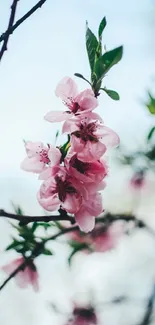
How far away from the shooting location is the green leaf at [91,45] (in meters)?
0.84

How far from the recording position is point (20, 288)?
1.55 m

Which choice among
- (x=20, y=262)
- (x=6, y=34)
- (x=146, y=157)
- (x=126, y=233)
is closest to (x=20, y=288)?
(x=20, y=262)

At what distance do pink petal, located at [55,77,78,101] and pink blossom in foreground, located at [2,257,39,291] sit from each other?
77 cm

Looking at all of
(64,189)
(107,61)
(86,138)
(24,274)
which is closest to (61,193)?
(64,189)

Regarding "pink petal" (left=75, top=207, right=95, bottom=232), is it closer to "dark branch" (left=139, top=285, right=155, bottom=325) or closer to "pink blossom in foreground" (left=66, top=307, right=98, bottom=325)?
"dark branch" (left=139, top=285, right=155, bottom=325)

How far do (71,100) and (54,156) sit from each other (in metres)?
0.11

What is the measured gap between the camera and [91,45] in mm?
→ 853

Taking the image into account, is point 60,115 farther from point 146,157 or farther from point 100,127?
point 146,157

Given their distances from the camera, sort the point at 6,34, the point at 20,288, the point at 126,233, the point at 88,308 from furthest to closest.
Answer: the point at 88,308
the point at 126,233
the point at 20,288
the point at 6,34

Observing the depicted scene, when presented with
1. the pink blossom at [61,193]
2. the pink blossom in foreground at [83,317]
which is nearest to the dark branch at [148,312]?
the pink blossom at [61,193]

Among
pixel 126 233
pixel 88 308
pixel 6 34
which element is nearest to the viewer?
pixel 6 34

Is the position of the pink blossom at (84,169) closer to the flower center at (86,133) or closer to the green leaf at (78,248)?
the flower center at (86,133)

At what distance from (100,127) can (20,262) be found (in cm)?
77

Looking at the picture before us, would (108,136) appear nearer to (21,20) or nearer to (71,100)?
(71,100)
